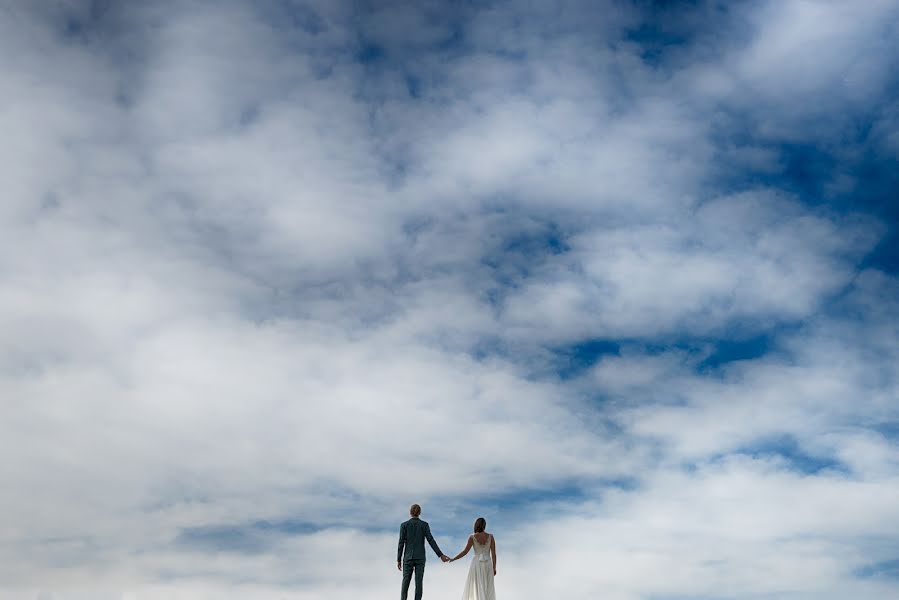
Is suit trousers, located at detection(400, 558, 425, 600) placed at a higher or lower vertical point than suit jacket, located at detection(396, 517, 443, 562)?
lower

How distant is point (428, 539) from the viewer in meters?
33.2

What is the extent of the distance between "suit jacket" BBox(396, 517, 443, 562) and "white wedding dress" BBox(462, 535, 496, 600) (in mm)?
3193

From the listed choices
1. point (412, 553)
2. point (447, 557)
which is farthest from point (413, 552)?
point (447, 557)

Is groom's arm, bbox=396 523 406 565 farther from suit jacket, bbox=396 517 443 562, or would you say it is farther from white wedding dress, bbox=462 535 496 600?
white wedding dress, bbox=462 535 496 600

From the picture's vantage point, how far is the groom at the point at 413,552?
107 ft

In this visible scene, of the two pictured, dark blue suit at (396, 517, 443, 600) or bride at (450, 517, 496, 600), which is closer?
dark blue suit at (396, 517, 443, 600)

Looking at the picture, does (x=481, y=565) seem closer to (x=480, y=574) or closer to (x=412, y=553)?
(x=480, y=574)

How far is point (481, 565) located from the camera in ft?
115

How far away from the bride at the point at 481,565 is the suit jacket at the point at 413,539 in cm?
264

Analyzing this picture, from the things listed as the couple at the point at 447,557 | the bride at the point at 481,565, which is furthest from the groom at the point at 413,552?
the bride at the point at 481,565

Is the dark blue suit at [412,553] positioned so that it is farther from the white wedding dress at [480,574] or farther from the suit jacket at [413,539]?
the white wedding dress at [480,574]

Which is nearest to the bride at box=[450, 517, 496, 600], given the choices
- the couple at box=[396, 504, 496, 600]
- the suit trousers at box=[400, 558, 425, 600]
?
the couple at box=[396, 504, 496, 600]

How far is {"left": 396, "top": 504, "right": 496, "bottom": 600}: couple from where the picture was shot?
107 ft

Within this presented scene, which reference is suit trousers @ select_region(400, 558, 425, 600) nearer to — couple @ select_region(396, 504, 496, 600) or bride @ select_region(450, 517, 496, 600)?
couple @ select_region(396, 504, 496, 600)
